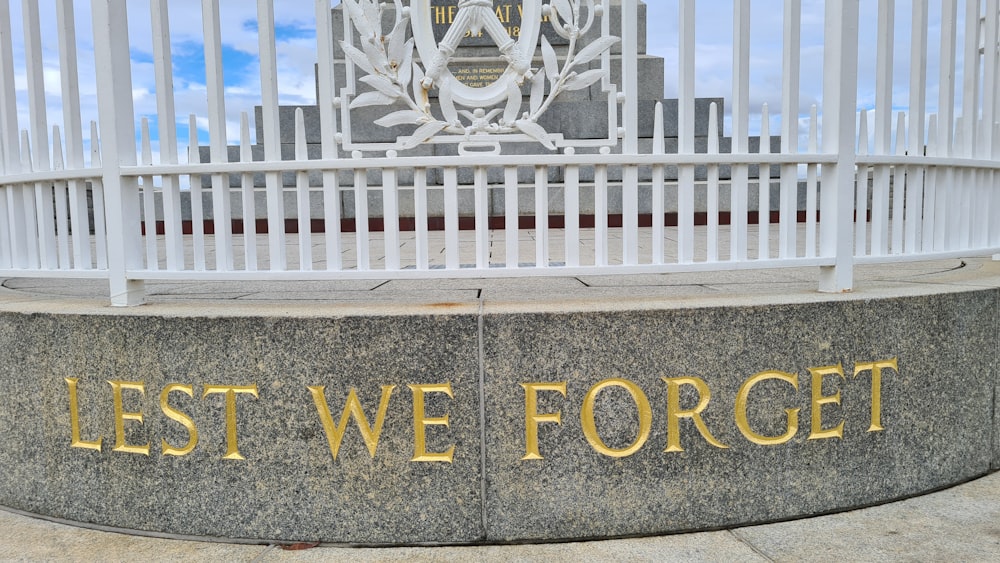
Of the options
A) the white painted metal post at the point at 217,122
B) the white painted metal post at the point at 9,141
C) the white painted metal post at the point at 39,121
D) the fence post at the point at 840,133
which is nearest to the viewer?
the white painted metal post at the point at 217,122

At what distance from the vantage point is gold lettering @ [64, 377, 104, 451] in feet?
10.6

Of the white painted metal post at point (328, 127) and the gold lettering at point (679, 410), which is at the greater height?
the white painted metal post at point (328, 127)

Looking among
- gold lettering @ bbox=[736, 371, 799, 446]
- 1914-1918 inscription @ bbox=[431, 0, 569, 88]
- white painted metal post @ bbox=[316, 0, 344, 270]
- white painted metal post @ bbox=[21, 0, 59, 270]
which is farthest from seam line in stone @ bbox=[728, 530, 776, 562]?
1914-1918 inscription @ bbox=[431, 0, 569, 88]

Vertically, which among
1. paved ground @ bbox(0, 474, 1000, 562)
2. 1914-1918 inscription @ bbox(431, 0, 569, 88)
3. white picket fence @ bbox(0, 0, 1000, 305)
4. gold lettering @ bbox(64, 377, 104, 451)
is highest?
1914-1918 inscription @ bbox(431, 0, 569, 88)

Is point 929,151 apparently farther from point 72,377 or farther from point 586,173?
point 586,173

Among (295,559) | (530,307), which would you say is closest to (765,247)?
(530,307)

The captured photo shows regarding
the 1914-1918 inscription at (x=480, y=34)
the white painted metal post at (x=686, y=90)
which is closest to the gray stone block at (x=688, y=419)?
the white painted metal post at (x=686, y=90)

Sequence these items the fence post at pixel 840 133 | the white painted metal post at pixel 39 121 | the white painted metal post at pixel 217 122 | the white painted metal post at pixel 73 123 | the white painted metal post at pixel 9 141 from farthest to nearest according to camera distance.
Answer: the white painted metal post at pixel 9 141, the white painted metal post at pixel 39 121, the white painted metal post at pixel 73 123, the fence post at pixel 840 133, the white painted metal post at pixel 217 122

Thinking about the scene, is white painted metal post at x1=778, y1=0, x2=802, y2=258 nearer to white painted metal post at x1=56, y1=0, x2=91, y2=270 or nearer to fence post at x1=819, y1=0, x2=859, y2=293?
fence post at x1=819, y1=0, x2=859, y2=293

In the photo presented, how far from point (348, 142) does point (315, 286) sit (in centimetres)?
113

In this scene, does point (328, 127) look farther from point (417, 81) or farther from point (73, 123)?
point (73, 123)

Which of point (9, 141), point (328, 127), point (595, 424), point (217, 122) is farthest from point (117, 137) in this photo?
point (595, 424)

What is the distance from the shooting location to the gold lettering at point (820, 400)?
125 inches

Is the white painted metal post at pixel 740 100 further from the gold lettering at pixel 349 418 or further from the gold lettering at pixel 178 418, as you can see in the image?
the gold lettering at pixel 178 418
